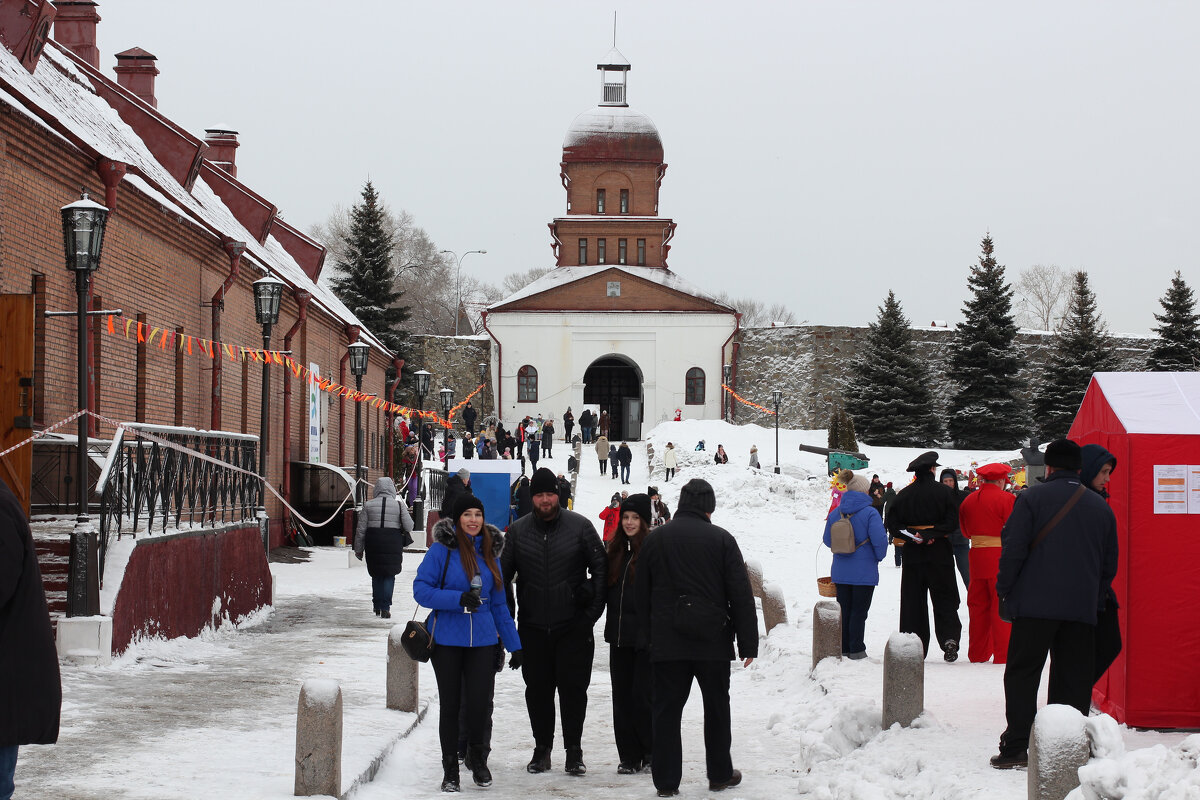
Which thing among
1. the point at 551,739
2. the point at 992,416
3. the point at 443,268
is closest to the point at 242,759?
the point at 551,739

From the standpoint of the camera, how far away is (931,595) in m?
11.1

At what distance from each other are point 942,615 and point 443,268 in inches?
3344

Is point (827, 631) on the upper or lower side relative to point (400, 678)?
upper

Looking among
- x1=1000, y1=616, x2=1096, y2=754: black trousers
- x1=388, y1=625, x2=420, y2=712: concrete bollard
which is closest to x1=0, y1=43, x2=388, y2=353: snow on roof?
x1=388, y1=625, x2=420, y2=712: concrete bollard

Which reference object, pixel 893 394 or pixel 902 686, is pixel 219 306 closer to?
pixel 902 686

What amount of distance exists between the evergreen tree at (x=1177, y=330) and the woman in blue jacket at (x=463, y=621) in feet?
164

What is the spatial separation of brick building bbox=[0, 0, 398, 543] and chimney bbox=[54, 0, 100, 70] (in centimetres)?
3

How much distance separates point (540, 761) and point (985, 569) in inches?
179

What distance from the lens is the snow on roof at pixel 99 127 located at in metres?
14.6

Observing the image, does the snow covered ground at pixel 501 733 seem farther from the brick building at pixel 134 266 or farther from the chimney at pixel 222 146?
the chimney at pixel 222 146

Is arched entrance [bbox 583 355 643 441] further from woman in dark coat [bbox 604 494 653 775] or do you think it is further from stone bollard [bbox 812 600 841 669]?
woman in dark coat [bbox 604 494 653 775]

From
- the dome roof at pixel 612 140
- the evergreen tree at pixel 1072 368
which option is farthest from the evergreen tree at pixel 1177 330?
the dome roof at pixel 612 140

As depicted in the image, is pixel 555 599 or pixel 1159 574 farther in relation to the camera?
pixel 555 599

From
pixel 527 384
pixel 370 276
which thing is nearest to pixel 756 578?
pixel 370 276
